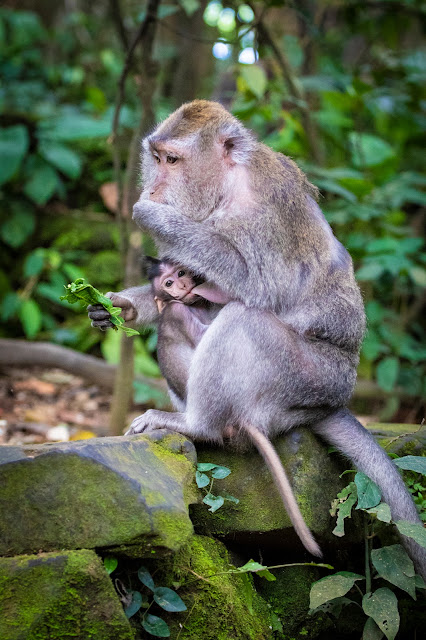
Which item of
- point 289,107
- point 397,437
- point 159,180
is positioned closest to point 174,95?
point 289,107

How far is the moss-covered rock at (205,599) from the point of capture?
10.5ft

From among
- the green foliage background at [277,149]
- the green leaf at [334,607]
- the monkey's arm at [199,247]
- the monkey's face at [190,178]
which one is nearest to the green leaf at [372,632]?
the green leaf at [334,607]

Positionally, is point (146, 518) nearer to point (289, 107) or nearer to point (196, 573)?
point (196, 573)

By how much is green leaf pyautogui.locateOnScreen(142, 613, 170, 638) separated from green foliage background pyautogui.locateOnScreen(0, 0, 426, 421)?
4.34 meters

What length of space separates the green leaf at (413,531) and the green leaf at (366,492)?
16cm

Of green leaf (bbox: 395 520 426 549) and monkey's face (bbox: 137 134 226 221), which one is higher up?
monkey's face (bbox: 137 134 226 221)

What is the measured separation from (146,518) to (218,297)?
56.7 inches

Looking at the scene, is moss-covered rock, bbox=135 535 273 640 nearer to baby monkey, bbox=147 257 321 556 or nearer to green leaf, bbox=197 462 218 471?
green leaf, bbox=197 462 218 471

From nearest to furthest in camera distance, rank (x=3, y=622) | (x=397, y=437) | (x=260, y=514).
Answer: (x=3, y=622), (x=260, y=514), (x=397, y=437)

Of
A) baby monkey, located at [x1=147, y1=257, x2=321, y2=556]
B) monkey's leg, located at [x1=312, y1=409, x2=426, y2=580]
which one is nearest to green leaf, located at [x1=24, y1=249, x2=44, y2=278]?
baby monkey, located at [x1=147, y1=257, x2=321, y2=556]

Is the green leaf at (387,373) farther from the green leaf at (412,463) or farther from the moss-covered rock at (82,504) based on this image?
the moss-covered rock at (82,504)

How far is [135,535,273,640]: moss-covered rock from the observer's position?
3207 millimetres

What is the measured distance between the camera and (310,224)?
12.8 feet

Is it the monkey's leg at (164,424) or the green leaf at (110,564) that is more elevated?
the monkey's leg at (164,424)
